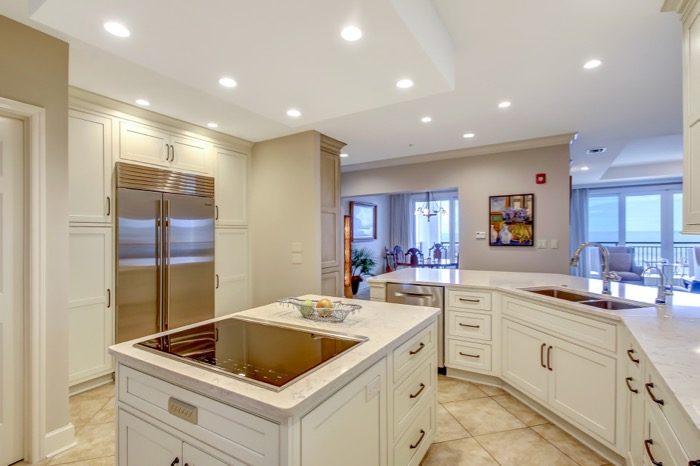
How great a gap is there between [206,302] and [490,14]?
3.55 m

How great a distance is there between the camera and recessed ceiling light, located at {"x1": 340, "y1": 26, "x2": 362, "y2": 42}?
5.21 ft

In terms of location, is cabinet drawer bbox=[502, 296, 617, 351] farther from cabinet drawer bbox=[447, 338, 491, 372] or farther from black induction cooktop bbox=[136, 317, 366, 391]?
black induction cooktop bbox=[136, 317, 366, 391]

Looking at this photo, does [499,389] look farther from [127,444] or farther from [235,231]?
[235,231]

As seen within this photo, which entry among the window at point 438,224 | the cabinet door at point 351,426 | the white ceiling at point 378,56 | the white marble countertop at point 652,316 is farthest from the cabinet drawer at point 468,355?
the window at point 438,224

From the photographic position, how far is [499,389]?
120 inches

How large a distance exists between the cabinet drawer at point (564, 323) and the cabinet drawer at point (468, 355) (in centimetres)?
43

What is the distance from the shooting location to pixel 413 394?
1.76 metres

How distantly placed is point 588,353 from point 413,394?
1200mm

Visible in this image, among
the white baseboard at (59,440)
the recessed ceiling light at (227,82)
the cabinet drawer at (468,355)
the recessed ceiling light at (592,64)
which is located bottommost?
the white baseboard at (59,440)

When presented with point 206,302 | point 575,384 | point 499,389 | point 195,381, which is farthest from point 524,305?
point 206,302

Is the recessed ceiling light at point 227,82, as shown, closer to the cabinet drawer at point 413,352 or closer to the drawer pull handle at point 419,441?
the cabinet drawer at point 413,352

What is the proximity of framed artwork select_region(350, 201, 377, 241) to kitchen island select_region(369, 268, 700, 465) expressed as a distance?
466cm

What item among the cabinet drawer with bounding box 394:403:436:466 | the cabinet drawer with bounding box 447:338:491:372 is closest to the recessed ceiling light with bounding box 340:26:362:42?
the cabinet drawer with bounding box 394:403:436:466

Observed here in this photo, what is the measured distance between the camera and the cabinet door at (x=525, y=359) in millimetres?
2490
